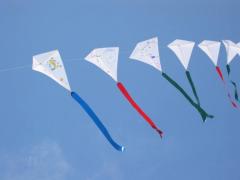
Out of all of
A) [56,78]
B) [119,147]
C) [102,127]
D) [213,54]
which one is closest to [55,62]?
[56,78]

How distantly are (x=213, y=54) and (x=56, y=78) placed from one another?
18.8 ft

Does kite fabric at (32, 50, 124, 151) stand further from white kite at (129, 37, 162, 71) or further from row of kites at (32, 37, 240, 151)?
white kite at (129, 37, 162, 71)

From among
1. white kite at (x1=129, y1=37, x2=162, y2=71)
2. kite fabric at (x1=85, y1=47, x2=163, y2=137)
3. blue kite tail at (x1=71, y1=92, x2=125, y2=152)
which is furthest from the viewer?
white kite at (x1=129, y1=37, x2=162, y2=71)

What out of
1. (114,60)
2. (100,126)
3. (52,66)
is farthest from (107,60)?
(100,126)

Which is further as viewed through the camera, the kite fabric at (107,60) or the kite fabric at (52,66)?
the kite fabric at (107,60)

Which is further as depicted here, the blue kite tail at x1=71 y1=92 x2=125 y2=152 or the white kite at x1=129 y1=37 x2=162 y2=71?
the white kite at x1=129 y1=37 x2=162 y2=71

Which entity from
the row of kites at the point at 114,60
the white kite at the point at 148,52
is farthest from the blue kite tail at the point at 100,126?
the white kite at the point at 148,52

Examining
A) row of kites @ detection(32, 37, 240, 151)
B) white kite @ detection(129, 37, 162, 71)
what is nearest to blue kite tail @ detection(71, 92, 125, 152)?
row of kites @ detection(32, 37, 240, 151)

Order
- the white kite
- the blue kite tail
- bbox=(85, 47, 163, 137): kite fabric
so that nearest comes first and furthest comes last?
1. the blue kite tail
2. bbox=(85, 47, 163, 137): kite fabric
3. the white kite

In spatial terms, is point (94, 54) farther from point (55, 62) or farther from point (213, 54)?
point (213, 54)

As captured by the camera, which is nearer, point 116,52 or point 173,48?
point 116,52

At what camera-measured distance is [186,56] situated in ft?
42.7

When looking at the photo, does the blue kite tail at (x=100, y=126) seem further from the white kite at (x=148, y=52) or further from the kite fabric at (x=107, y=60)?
the white kite at (x=148, y=52)

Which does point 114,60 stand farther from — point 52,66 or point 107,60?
point 52,66
